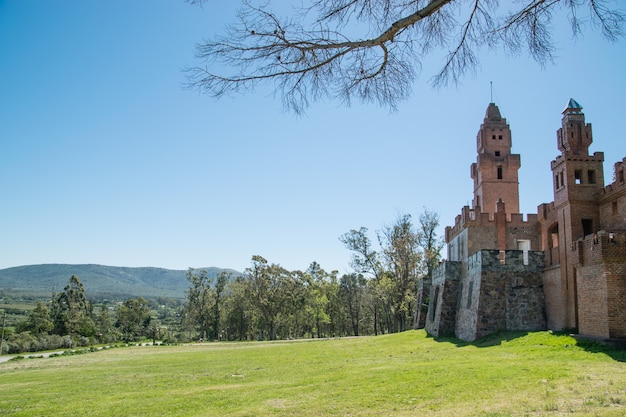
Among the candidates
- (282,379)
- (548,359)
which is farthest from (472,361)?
(282,379)

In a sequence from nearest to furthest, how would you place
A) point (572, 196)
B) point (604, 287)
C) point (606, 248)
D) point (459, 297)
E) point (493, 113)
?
1. point (604, 287)
2. point (606, 248)
3. point (572, 196)
4. point (459, 297)
5. point (493, 113)

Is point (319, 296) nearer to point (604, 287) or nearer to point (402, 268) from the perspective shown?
point (402, 268)

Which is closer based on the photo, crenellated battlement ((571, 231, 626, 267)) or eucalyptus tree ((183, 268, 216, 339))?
crenellated battlement ((571, 231, 626, 267))

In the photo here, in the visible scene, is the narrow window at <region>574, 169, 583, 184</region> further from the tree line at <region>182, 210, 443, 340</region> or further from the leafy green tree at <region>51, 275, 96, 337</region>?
the leafy green tree at <region>51, 275, 96, 337</region>

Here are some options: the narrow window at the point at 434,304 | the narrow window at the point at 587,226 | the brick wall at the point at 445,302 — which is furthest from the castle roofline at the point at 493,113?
the narrow window at the point at 587,226

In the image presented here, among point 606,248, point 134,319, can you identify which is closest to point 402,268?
point 606,248

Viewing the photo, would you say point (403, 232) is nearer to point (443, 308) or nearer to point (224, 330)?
point (443, 308)

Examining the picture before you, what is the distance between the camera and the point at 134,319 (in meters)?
73.5

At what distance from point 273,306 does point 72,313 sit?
30.5 meters

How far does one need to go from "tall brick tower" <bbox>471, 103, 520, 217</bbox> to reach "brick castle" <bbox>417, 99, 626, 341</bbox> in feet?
0.24

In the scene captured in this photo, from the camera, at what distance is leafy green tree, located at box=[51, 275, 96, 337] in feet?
215

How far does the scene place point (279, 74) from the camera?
5285mm

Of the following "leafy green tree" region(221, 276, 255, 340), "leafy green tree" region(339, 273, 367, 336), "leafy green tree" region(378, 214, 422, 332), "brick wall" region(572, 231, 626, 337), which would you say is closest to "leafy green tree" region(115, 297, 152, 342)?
"leafy green tree" region(221, 276, 255, 340)

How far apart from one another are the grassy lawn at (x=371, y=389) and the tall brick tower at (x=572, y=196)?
8.00 ft
